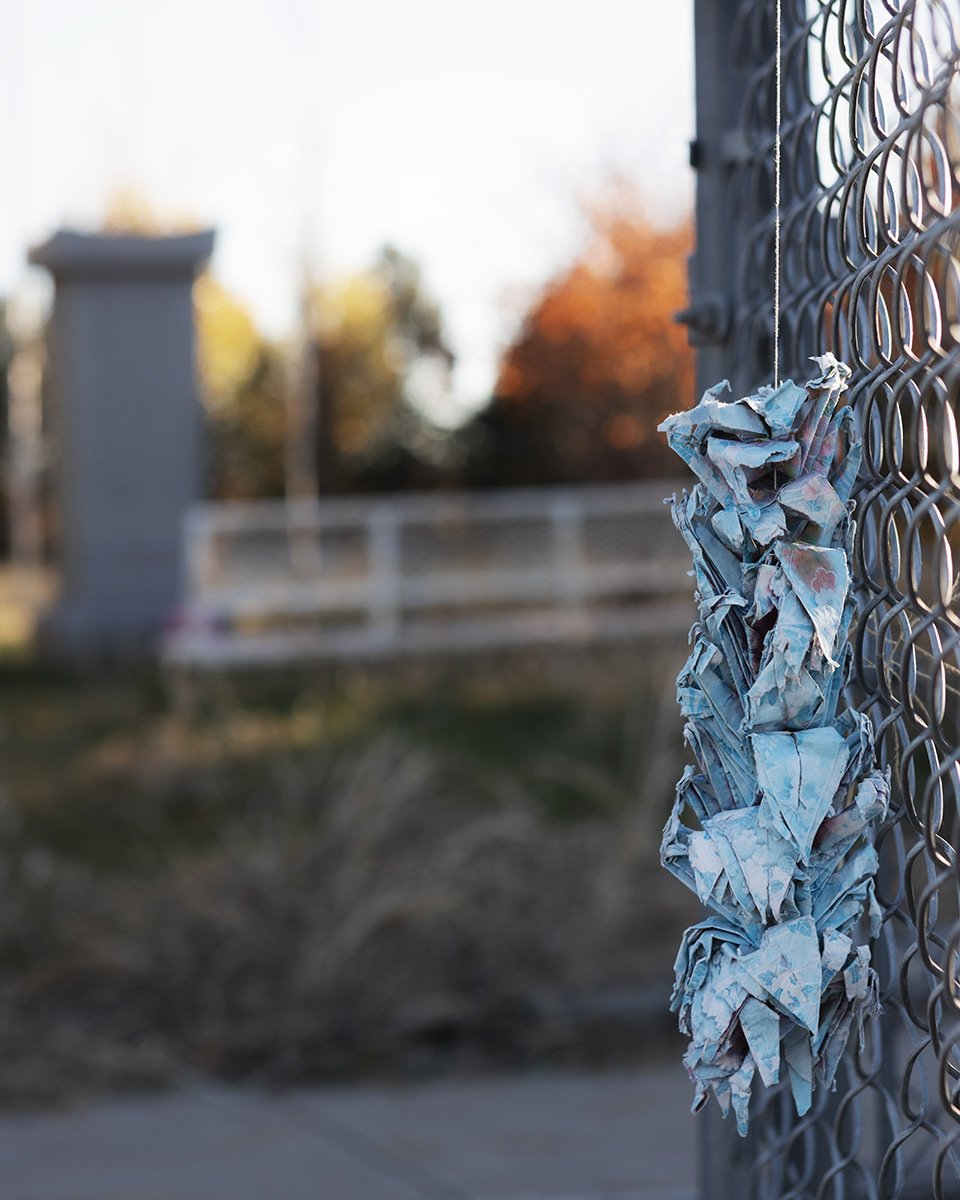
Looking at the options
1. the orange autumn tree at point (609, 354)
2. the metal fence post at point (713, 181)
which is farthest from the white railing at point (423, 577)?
the metal fence post at point (713, 181)

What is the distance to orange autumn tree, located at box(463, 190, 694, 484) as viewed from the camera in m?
12.0

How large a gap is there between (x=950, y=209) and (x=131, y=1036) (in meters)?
3.63

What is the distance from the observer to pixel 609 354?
44.2ft

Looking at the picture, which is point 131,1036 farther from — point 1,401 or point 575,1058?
point 1,401

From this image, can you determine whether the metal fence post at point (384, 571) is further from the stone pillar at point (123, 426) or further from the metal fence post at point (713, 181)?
the metal fence post at point (713, 181)

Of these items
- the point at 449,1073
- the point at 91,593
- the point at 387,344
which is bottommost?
the point at 449,1073

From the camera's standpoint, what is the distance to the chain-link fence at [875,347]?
49.9 inches

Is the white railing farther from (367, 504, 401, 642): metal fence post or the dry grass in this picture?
the dry grass

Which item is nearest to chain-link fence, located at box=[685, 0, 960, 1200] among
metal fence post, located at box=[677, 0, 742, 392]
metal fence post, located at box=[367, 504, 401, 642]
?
metal fence post, located at box=[677, 0, 742, 392]

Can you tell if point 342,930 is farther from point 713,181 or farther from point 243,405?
point 243,405

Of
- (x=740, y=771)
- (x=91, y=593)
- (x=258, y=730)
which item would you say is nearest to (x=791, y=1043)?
(x=740, y=771)

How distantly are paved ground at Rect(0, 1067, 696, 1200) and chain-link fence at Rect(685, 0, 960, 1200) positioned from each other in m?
1.51

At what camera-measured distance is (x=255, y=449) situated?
71.8 feet

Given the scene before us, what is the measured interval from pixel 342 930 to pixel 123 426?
676 centimetres
